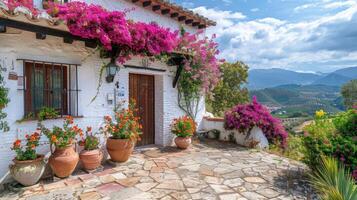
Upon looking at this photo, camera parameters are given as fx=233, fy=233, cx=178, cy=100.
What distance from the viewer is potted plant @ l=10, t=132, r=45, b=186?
440cm

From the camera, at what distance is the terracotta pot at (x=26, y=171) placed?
4391 millimetres

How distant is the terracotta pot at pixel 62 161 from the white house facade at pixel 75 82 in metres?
0.60

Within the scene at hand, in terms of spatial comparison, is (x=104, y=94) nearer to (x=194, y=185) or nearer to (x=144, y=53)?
(x=144, y=53)

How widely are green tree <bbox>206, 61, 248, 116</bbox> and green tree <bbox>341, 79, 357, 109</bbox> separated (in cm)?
2069

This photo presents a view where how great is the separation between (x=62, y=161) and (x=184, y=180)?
2593mm

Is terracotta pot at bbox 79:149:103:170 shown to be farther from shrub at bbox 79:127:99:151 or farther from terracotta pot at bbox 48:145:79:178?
terracotta pot at bbox 48:145:79:178

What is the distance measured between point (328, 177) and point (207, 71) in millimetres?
5710

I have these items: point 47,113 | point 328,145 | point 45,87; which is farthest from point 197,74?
point 47,113

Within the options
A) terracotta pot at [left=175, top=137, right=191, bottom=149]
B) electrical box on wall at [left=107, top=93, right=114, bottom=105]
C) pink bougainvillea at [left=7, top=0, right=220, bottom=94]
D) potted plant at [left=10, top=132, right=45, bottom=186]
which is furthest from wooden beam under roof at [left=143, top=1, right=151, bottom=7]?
potted plant at [left=10, top=132, right=45, bottom=186]

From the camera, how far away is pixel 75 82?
580 centimetres

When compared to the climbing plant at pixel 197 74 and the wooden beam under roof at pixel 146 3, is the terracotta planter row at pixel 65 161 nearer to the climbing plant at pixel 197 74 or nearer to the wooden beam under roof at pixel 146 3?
the climbing plant at pixel 197 74

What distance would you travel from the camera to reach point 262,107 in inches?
356

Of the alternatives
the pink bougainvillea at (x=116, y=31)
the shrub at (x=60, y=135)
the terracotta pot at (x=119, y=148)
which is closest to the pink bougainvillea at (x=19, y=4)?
the pink bougainvillea at (x=116, y=31)

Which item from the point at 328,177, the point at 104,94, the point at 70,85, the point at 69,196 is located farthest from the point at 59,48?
the point at 328,177
